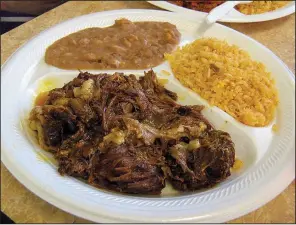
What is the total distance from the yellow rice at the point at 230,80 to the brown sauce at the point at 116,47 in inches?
8.3

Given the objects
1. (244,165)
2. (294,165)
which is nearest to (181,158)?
(244,165)

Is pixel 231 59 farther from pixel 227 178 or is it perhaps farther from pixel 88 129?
pixel 88 129

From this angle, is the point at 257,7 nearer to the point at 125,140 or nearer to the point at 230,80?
the point at 230,80

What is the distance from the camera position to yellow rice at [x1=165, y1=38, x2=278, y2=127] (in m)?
2.41

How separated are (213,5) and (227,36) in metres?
0.71

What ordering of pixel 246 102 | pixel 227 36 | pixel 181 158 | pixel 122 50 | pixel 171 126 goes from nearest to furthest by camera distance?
pixel 181 158 < pixel 171 126 < pixel 246 102 < pixel 122 50 < pixel 227 36

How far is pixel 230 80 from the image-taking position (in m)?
2.45

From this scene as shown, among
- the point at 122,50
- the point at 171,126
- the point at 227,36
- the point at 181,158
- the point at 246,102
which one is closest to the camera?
the point at 181,158

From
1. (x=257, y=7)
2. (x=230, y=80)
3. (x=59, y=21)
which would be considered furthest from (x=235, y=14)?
(x=59, y=21)

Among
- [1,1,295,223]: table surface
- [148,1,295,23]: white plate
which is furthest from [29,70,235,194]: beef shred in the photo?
[148,1,295,23]: white plate

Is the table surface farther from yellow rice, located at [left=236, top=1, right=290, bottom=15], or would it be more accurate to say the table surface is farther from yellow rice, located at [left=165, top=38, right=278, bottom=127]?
yellow rice, located at [left=165, top=38, right=278, bottom=127]

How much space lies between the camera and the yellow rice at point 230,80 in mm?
2406

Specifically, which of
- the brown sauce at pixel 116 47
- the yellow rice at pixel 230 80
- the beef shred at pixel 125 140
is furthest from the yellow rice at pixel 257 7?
the beef shred at pixel 125 140

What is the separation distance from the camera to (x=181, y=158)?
197 cm
